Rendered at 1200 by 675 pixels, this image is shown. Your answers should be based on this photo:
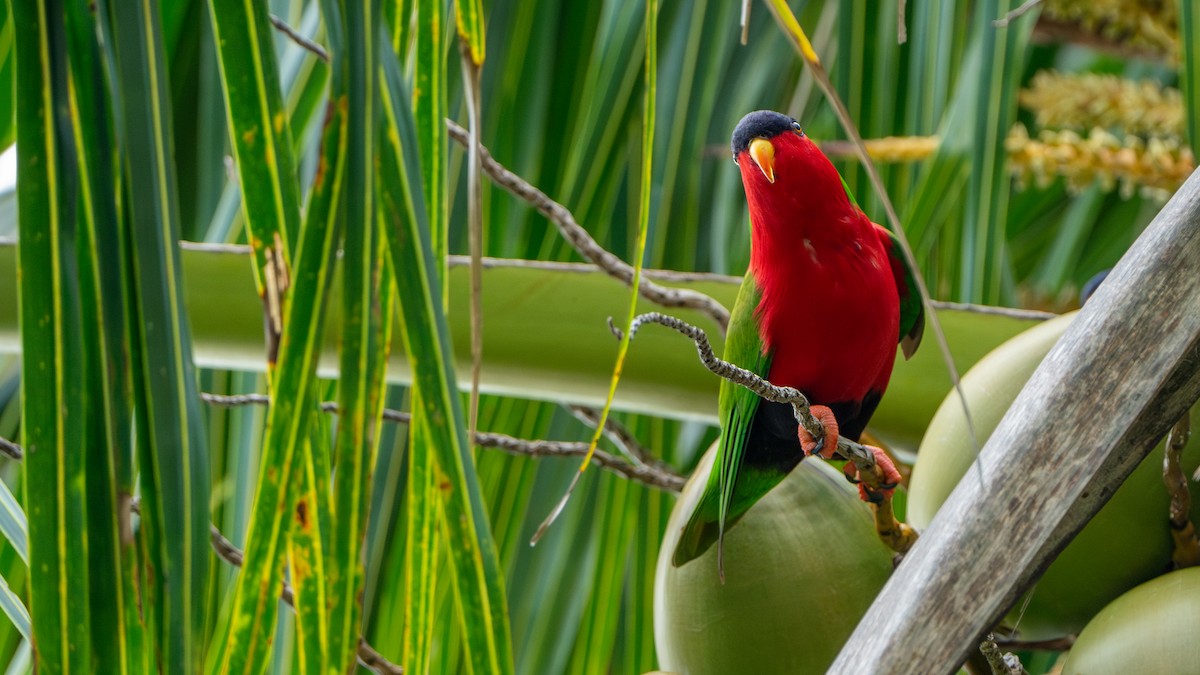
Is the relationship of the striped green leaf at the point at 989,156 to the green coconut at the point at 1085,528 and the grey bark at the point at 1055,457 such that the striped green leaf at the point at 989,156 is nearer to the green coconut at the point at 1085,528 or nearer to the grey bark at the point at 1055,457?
the green coconut at the point at 1085,528

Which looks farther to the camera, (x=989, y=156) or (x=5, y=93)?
(x=5, y=93)

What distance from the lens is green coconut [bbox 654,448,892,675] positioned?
1.43ft

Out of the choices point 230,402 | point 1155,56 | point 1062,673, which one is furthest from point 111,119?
point 1155,56

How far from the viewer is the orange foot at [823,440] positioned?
36 cm

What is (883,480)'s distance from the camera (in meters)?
0.39

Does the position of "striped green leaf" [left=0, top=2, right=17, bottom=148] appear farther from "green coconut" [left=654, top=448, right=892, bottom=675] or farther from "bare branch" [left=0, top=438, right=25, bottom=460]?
"green coconut" [left=654, top=448, right=892, bottom=675]

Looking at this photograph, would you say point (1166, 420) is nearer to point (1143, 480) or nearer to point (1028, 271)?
point (1143, 480)

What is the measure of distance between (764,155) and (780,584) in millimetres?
162

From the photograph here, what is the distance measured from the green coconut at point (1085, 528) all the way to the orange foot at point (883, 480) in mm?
51

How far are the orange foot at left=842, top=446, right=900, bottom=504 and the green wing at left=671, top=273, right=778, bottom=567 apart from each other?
35mm

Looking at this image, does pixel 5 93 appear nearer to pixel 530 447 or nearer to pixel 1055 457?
pixel 530 447

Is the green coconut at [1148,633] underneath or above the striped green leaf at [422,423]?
underneath

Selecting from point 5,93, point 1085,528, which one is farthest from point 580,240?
point 5,93

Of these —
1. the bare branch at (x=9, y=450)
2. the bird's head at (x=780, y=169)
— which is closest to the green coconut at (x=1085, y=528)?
the bird's head at (x=780, y=169)
